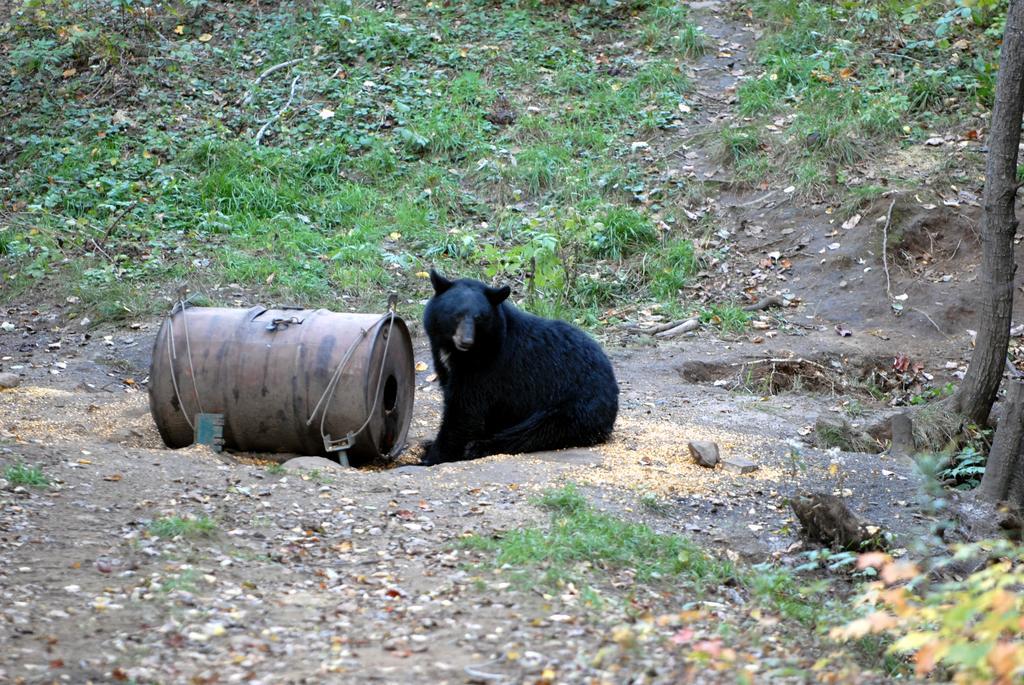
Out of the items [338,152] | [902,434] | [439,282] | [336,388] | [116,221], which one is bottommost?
[902,434]

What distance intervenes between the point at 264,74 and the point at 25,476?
995 cm

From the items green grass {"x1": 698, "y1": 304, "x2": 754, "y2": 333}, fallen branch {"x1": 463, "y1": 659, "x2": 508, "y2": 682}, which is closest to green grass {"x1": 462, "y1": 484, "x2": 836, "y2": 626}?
fallen branch {"x1": 463, "y1": 659, "x2": 508, "y2": 682}

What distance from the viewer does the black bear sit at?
7547mm

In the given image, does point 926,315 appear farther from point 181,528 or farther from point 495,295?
point 181,528

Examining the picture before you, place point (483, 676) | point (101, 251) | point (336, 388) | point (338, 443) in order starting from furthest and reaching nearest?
1. point (101, 251)
2. point (338, 443)
3. point (336, 388)
4. point (483, 676)

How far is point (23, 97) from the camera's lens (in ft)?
47.0

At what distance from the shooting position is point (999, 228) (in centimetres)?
787

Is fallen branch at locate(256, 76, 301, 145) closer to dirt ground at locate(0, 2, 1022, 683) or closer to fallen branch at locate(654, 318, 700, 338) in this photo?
dirt ground at locate(0, 2, 1022, 683)

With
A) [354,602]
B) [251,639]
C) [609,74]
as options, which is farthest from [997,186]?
[609,74]

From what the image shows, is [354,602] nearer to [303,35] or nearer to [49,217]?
[49,217]

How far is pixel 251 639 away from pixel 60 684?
28.3 inches

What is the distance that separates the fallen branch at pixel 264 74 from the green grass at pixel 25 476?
367 inches

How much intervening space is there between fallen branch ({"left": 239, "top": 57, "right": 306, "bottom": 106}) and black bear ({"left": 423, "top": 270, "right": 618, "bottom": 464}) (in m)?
7.85

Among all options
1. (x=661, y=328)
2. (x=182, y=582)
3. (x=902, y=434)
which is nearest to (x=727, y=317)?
(x=661, y=328)
